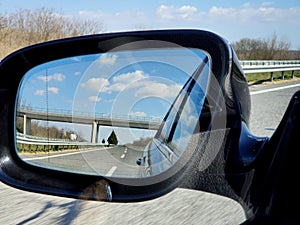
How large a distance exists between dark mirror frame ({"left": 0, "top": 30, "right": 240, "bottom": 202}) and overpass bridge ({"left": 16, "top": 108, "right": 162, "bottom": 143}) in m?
0.20

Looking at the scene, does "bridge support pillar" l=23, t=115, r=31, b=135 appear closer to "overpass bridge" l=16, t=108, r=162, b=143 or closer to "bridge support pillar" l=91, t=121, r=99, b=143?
"overpass bridge" l=16, t=108, r=162, b=143

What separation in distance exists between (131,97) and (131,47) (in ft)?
0.88

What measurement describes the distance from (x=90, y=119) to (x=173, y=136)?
0.54m

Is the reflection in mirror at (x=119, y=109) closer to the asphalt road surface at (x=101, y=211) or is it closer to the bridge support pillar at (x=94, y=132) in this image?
the bridge support pillar at (x=94, y=132)

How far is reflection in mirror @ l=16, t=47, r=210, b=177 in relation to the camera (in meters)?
1.90

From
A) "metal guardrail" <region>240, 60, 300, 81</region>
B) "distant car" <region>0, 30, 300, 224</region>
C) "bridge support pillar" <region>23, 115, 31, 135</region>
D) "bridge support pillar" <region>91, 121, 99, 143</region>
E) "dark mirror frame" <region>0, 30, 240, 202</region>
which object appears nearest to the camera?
"distant car" <region>0, 30, 300, 224</region>

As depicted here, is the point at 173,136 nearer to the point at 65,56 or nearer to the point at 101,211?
the point at 65,56

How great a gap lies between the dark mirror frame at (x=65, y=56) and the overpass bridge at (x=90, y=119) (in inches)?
7.9

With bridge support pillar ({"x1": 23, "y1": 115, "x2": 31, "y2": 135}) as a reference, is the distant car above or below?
above

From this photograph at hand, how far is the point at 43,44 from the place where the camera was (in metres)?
2.36

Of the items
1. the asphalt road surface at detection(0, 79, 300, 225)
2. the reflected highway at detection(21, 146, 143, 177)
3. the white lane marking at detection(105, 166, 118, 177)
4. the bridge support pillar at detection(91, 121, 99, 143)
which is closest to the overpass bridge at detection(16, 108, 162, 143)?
the bridge support pillar at detection(91, 121, 99, 143)

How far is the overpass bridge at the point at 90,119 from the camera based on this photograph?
2119 mm

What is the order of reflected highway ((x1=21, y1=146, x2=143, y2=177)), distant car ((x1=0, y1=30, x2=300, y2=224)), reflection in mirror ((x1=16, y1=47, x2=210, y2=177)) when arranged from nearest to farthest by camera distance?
1. distant car ((x1=0, y1=30, x2=300, y2=224))
2. reflection in mirror ((x1=16, y1=47, x2=210, y2=177))
3. reflected highway ((x1=21, y1=146, x2=143, y2=177))

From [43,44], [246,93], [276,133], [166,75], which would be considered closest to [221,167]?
[276,133]
